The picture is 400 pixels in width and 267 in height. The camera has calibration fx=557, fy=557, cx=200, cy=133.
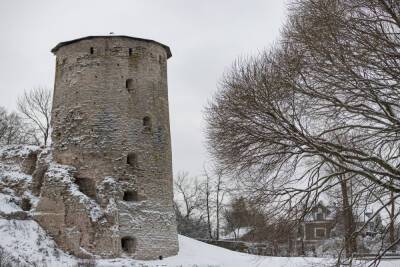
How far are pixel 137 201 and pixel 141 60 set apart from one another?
5468mm

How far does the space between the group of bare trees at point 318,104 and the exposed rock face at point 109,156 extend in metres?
9.19

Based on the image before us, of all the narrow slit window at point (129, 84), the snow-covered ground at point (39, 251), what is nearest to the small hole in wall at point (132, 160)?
the narrow slit window at point (129, 84)

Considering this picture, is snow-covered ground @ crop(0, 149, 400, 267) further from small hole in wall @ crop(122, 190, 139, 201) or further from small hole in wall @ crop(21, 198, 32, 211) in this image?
small hole in wall @ crop(122, 190, 139, 201)

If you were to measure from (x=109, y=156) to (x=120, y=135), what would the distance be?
88cm

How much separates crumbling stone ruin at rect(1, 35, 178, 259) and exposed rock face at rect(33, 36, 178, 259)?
36mm

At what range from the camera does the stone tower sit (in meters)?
19.9

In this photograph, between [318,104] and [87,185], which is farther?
[87,185]

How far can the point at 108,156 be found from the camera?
20266 millimetres

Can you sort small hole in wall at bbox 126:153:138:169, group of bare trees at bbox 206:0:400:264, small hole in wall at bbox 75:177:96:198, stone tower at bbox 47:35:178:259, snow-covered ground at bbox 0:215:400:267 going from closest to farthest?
1. group of bare trees at bbox 206:0:400:264
2. snow-covered ground at bbox 0:215:400:267
3. stone tower at bbox 47:35:178:259
4. small hole in wall at bbox 75:177:96:198
5. small hole in wall at bbox 126:153:138:169

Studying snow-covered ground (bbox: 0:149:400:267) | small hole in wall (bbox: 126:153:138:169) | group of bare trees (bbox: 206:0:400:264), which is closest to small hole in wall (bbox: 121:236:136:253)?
snow-covered ground (bbox: 0:149:400:267)

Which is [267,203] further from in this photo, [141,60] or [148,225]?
[141,60]

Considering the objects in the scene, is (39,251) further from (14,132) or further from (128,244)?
(14,132)

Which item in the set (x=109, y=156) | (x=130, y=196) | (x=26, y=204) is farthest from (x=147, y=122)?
(x=26, y=204)

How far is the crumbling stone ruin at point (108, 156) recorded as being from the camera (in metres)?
19.1
